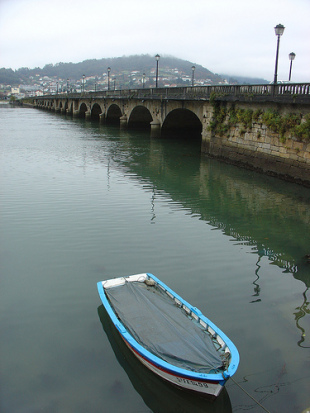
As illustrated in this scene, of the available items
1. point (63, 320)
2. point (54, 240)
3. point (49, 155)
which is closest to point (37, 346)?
point (63, 320)

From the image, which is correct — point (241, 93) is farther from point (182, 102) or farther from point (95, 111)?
point (95, 111)

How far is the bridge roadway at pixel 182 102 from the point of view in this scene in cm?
2051

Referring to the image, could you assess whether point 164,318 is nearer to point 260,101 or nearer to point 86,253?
point 86,253

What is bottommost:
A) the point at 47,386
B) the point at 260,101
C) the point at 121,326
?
the point at 47,386

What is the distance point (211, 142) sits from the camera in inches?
1108

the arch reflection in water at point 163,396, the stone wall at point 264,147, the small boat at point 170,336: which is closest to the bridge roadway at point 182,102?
the stone wall at point 264,147

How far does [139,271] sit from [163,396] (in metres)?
4.09

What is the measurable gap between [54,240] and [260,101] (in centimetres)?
1507

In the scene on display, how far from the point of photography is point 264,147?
2216 centimetres

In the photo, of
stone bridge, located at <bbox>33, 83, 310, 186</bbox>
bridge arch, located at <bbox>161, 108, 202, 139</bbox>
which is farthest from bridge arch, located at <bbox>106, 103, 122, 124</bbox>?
bridge arch, located at <bbox>161, 108, 202, 139</bbox>

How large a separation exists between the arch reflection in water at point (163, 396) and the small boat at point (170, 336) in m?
0.21

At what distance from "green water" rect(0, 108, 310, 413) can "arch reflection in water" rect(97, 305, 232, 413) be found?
16 millimetres

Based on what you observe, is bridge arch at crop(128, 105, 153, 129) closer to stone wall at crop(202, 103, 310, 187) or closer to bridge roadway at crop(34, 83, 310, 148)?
bridge roadway at crop(34, 83, 310, 148)

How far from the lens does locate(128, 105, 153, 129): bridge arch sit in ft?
159
